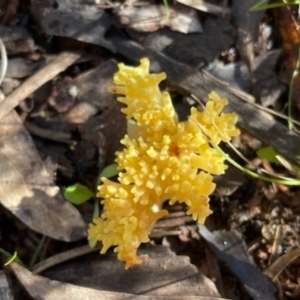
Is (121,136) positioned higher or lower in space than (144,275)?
higher

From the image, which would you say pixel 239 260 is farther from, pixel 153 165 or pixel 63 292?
pixel 63 292

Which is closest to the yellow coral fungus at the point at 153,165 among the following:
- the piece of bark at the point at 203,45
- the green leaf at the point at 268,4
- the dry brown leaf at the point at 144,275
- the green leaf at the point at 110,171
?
the dry brown leaf at the point at 144,275

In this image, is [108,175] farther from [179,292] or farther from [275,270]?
[275,270]

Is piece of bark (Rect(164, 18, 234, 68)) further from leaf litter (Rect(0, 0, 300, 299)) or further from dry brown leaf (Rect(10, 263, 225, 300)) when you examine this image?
dry brown leaf (Rect(10, 263, 225, 300))

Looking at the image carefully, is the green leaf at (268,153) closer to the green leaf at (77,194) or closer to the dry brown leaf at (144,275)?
the dry brown leaf at (144,275)

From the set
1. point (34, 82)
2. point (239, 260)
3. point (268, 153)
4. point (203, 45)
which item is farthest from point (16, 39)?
point (239, 260)

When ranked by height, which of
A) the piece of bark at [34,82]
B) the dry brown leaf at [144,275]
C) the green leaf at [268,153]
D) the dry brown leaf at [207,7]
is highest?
the dry brown leaf at [207,7]
